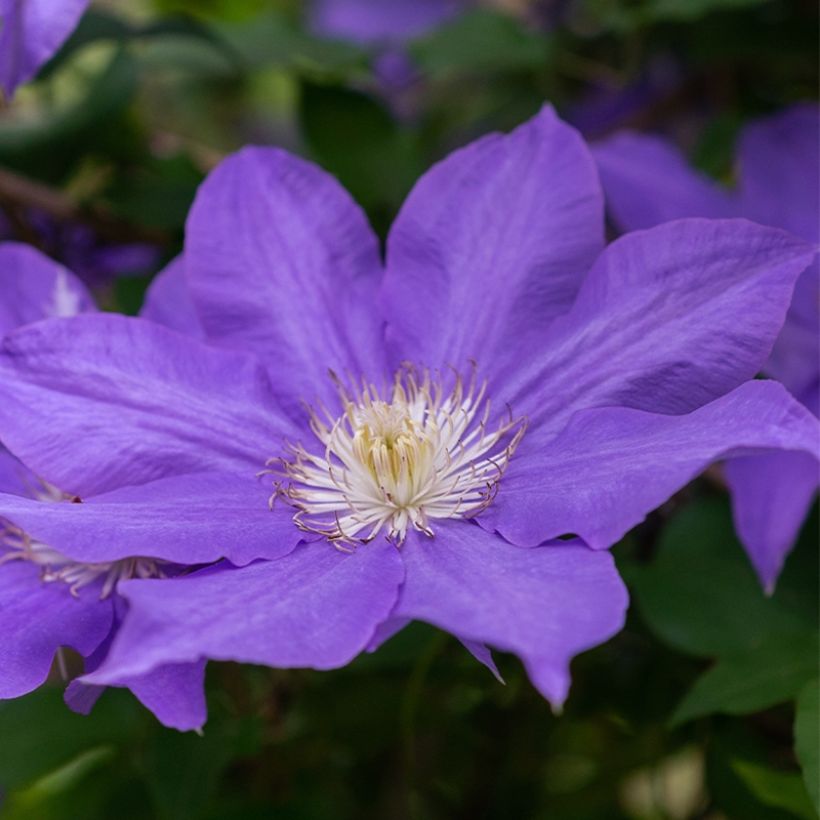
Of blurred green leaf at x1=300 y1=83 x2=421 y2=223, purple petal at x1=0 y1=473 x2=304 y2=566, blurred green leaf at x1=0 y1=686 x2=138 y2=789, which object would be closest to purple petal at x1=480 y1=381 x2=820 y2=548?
purple petal at x1=0 y1=473 x2=304 y2=566

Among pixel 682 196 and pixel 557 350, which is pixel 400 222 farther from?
pixel 682 196

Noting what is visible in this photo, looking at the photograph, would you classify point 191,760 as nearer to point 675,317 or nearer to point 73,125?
point 675,317

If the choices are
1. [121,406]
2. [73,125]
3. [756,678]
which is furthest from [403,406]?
[73,125]

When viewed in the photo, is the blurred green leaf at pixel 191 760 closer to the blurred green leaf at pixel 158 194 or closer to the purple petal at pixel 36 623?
the purple petal at pixel 36 623

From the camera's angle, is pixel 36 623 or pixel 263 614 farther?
pixel 36 623

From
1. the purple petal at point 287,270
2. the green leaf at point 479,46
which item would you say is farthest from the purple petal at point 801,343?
the green leaf at point 479,46

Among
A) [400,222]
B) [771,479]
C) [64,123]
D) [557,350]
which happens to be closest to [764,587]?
[771,479]

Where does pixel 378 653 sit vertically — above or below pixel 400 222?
below
